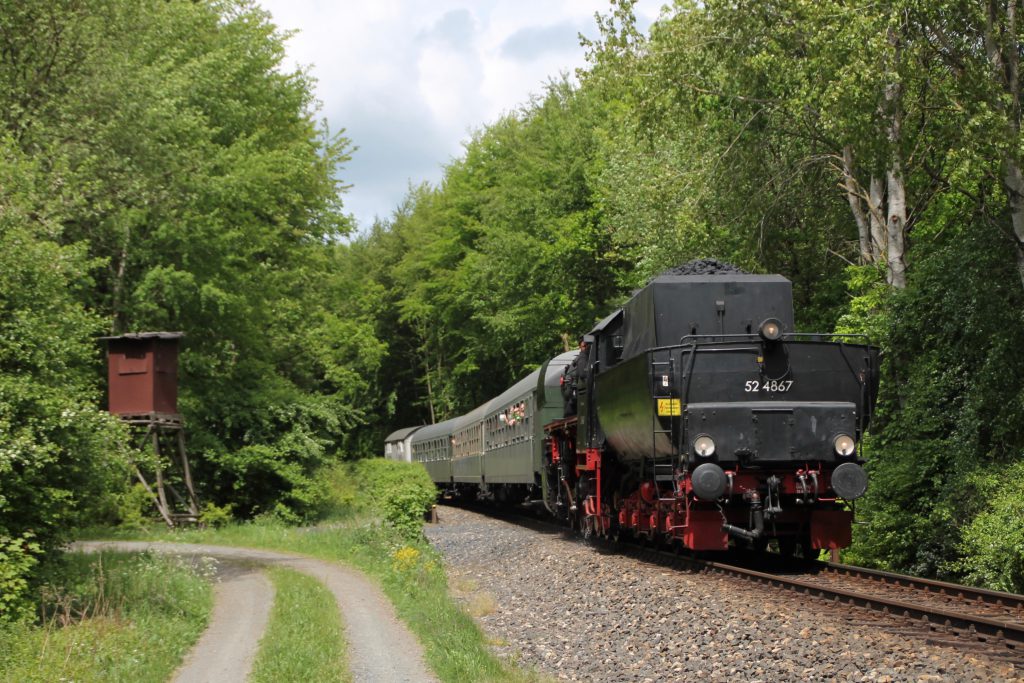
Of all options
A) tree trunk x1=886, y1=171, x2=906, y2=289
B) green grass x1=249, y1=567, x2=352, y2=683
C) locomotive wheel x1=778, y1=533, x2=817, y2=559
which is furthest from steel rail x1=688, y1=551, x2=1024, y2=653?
tree trunk x1=886, y1=171, x2=906, y2=289

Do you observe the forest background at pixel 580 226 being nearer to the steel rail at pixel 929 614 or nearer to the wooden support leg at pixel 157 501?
the wooden support leg at pixel 157 501

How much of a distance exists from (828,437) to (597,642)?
4442 millimetres

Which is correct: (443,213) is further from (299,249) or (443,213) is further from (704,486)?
(704,486)

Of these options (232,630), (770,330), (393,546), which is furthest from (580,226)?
(232,630)

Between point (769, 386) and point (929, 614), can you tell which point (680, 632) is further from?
point (769, 386)

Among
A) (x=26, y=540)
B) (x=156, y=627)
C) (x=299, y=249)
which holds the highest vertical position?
(x=299, y=249)

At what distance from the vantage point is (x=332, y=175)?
121ft

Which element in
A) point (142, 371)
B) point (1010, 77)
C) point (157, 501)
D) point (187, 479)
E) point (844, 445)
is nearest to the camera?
point (844, 445)

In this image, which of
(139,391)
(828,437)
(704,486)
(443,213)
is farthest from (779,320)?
(443,213)

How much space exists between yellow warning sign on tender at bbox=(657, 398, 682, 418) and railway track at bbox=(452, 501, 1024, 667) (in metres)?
2.18

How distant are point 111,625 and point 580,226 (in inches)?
1287

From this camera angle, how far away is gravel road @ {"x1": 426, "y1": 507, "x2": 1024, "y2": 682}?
807 centimetres

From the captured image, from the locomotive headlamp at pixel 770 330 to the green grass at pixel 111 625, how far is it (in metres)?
7.54

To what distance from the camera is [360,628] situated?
12539 millimetres
